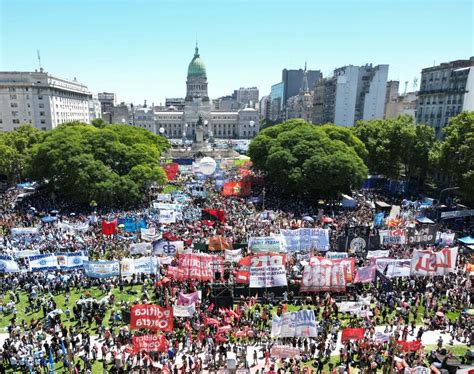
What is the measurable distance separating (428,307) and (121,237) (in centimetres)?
2153

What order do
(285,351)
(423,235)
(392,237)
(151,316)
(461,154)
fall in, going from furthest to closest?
1. (461,154)
2. (392,237)
3. (423,235)
4. (151,316)
5. (285,351)

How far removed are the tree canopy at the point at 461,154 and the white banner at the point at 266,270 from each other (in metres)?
26.1

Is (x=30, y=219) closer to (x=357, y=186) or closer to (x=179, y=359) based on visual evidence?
(x=179, y=359)

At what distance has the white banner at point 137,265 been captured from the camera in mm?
22109

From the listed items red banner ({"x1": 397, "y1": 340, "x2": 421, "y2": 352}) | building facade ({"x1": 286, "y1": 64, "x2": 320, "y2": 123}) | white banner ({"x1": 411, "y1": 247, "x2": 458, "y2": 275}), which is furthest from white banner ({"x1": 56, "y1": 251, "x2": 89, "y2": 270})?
building facade ({"x1": 286, "y1": 64, "x2": 320, "y2": 123})

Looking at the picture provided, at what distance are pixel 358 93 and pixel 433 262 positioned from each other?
296 feet

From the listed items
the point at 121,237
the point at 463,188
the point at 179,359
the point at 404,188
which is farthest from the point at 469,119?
the point at 179,359

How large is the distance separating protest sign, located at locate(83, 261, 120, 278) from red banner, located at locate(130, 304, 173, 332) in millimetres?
6154

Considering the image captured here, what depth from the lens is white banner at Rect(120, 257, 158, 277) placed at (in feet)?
72.5

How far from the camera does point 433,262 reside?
21531 millimetres

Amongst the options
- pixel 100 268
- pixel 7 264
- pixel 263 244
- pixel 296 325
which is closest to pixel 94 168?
pixel 7 264

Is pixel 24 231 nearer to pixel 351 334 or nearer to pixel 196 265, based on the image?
pixel 196 265

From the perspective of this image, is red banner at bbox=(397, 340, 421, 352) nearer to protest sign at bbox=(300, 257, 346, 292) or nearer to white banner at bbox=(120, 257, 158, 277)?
protest sign at bbox=(300, 257, 346, 292)

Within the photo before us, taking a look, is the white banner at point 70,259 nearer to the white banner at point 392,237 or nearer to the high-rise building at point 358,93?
the white banner at point 392,237
